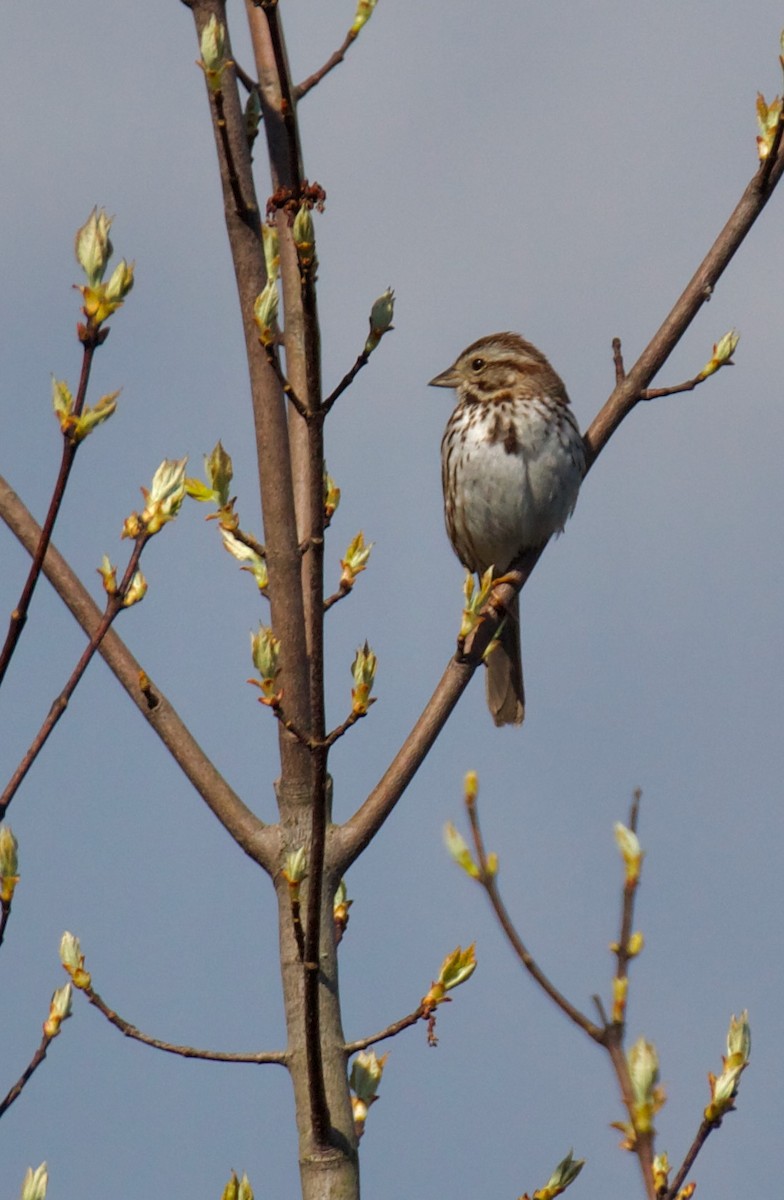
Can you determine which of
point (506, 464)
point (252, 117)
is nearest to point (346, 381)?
point (252, 117)

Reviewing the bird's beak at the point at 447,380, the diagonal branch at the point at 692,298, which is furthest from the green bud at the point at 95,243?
the bird's beak at the point at 447,380

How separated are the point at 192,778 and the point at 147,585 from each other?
0.86 meters

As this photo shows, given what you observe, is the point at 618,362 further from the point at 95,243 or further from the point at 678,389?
the point at 95,243

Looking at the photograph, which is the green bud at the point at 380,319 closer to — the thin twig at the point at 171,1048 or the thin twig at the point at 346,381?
the thin twig at the point at 346,381

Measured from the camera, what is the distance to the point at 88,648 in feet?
9.23

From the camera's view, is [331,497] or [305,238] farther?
[331,497]

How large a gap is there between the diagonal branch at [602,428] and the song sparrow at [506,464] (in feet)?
2.96

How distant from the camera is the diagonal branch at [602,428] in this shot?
3.95m

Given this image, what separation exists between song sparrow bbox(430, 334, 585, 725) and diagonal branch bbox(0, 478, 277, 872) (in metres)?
3.14

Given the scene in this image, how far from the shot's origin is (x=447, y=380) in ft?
26.4

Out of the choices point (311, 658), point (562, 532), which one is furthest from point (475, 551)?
point (311, 658)

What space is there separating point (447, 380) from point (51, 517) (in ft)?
18.0

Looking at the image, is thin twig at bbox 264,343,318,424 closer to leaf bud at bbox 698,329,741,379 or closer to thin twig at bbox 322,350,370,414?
thin twig at bbox 322,350,370,414

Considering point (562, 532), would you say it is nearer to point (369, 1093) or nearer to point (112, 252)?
point (369, 1093)
